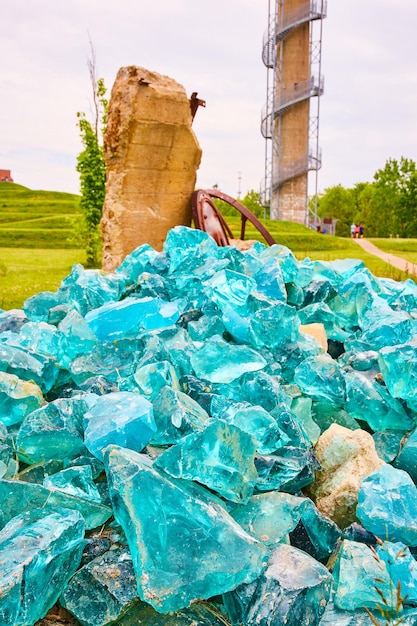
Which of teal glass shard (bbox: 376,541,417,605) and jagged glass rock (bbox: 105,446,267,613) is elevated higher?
jagged glass rock (bbox: 105,446,267,613)

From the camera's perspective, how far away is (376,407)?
5.95ft

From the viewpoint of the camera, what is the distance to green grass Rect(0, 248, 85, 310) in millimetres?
5812

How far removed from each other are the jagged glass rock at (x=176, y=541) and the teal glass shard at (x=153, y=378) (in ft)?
1.45

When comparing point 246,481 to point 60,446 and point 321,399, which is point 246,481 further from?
point 321,399

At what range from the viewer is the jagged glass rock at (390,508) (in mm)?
1343

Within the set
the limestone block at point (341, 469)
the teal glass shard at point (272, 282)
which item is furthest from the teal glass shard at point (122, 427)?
the teal glass shard at point (272, 282)

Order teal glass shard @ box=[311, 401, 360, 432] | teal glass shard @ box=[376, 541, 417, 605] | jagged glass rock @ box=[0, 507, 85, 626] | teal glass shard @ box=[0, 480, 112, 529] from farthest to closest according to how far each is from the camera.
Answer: teal glass shard @ box=[311, 401, 360, 432], teal glass shard @ box=[0, 480, 112, 529], teal glass shard @ box=[376, 541, 417, 605], jagged glass rock @ box=[0, 507, 85, 626]

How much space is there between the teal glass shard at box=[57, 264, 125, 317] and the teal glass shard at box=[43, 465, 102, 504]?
3.58ft

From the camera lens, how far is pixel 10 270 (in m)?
8.16

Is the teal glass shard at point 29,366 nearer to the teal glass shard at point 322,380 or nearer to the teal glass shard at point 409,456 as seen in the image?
the teal glass shard at point 322,380

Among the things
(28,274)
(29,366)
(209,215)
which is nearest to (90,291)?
(29,366)

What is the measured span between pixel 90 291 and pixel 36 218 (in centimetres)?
1975

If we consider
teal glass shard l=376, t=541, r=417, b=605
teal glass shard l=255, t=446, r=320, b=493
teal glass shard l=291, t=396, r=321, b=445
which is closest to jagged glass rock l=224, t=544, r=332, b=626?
teal glass shard l=376, t=541, r=417, b=605

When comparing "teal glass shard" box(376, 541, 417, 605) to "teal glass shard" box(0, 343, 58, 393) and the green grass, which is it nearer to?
"teal glass shard" box(0, 343, 58, 393)
